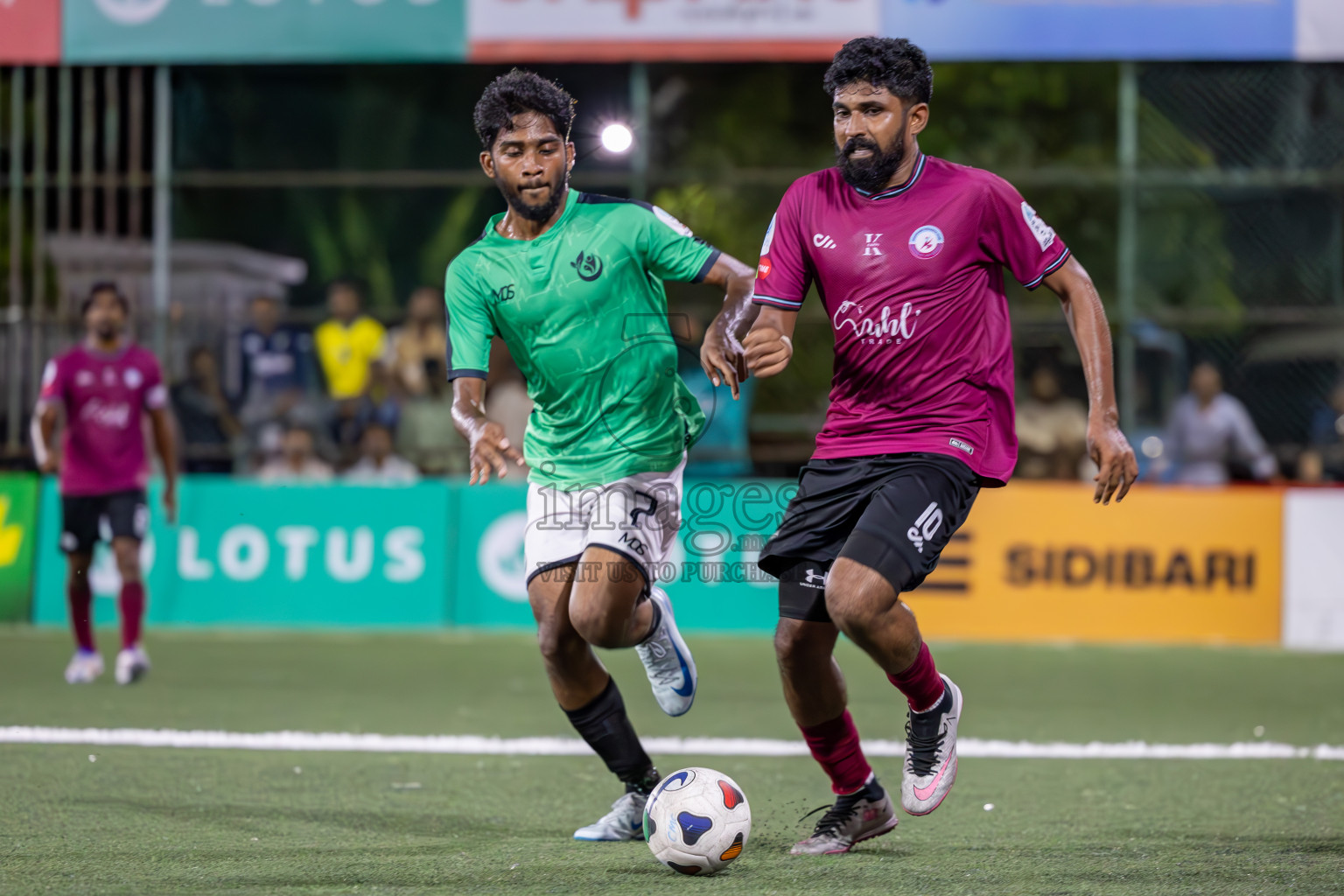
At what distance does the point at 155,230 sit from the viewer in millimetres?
14156

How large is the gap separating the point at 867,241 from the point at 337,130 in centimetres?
1092

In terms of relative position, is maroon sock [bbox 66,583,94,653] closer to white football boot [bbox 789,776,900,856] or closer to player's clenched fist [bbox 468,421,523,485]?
player's clenched fist [bbox 468,421,523,485]

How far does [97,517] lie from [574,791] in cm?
451

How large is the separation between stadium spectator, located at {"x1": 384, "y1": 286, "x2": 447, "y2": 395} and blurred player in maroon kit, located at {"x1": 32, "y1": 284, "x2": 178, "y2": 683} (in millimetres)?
3609

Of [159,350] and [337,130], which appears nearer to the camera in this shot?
[159,350]

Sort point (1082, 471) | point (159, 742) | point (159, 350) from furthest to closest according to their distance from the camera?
point (159, 350)
point (1082, 471)
point (159, 742)

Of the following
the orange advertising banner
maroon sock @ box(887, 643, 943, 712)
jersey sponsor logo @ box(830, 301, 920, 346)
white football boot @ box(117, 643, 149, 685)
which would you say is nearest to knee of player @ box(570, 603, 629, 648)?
maroon sock @ box(887, 643, 943, 712)

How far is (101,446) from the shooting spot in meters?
9.48

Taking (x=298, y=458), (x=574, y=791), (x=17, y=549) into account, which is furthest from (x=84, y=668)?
(x=574, y=791)

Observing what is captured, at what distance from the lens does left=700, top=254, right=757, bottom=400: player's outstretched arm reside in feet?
16.0

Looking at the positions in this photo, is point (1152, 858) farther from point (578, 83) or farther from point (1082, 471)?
point (578, 83)

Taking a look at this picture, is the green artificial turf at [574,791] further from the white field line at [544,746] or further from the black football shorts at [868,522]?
the black football shorts at [868,522]

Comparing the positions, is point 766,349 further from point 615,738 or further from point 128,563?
point 128,563

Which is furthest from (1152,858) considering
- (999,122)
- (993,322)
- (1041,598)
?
(999,122)
